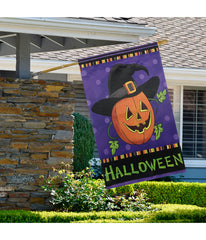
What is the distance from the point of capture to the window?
539 inches

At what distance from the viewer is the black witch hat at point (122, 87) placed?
21.2 feet

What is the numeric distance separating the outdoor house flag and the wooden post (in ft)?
4.97

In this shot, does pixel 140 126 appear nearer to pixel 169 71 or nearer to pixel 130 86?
pixel 130 86

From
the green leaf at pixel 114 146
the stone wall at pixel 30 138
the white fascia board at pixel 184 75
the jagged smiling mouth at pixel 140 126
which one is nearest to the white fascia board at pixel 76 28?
the stone wall at pixel 30 138

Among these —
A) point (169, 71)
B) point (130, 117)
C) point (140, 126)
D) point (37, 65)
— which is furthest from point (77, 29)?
point (169, 71)

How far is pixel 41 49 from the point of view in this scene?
952 cm

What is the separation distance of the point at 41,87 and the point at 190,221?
3296 millimetres

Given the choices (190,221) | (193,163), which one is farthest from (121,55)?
(193,163)

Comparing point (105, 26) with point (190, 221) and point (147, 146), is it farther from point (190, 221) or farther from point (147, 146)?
point (190, 221)

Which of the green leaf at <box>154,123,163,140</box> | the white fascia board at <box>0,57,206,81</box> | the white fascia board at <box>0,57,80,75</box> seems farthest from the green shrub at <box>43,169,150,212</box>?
the white fascia board at <box>0,57,206,81</box>

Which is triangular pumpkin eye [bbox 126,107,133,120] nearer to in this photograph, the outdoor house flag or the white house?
the outdoor house flag

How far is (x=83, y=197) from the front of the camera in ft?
24.4

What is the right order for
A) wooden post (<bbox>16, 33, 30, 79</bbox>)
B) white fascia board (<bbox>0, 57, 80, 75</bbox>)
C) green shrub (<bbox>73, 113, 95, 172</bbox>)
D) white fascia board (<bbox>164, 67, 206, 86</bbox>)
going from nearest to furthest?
1. wooden post (<bbox>16, 33, 30, 79</bbox>)
2. green shrub (<bbox>73, 113, 95, 172</bbox>)
3. white fascia board (<bbox>0, 57, 80, 75</bbox>)
4. white fascia board (<bbox>164, 67, 206, 86</bbox>)

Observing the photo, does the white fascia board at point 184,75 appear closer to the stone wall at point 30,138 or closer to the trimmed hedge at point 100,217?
the stone wall at point 30,138
